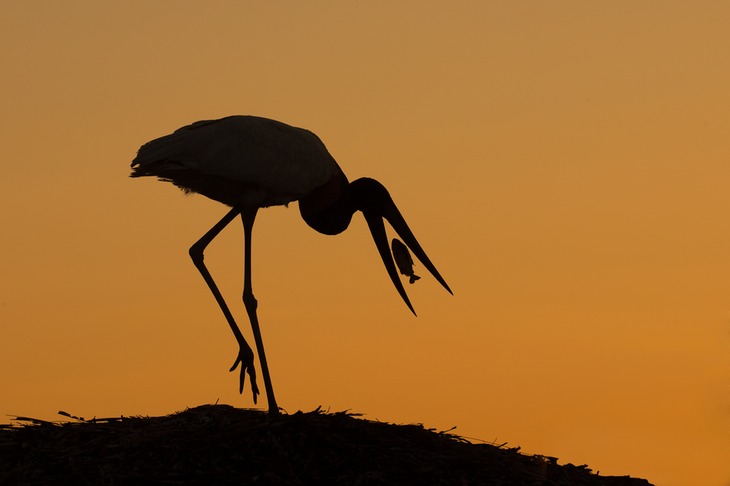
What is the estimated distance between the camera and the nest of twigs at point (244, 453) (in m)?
10.1

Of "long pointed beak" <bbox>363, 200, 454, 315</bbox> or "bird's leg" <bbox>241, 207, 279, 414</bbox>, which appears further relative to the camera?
"long pointed beak" <bbox>363, 200, 454, 315</bbox>

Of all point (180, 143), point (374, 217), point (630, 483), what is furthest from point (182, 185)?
point (630, 483)

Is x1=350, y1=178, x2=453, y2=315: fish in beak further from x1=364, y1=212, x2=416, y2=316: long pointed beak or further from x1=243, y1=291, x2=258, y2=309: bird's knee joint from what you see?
x1=243, y1=291, x2=258, y2=309: bird's knee joint

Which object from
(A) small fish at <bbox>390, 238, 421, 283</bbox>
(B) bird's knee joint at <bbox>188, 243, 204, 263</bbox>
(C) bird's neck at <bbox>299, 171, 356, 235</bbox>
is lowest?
(B) bird's knee joint at <bbox>188, 243, 204, 263</bbox>

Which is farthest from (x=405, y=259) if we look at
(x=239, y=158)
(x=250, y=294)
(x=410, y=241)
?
(x=239, y=158)

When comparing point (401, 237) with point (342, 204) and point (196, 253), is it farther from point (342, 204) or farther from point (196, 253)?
point (196, 253)

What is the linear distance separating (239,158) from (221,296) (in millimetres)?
1449

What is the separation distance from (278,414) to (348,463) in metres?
1.10

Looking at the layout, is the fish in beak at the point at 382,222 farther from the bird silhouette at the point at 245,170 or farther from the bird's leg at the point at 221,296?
the bird's leg at the point at 221,296

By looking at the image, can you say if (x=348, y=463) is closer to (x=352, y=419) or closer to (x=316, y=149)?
(x=352, y=419)

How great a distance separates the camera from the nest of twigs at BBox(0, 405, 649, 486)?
10.1 m

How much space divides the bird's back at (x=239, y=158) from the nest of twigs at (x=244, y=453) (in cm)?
223

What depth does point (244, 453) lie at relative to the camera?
404 inches

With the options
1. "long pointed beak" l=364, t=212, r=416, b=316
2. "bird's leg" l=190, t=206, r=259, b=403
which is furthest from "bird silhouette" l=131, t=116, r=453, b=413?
"long pointed beak" l=364, t=212, r=416, b=316
